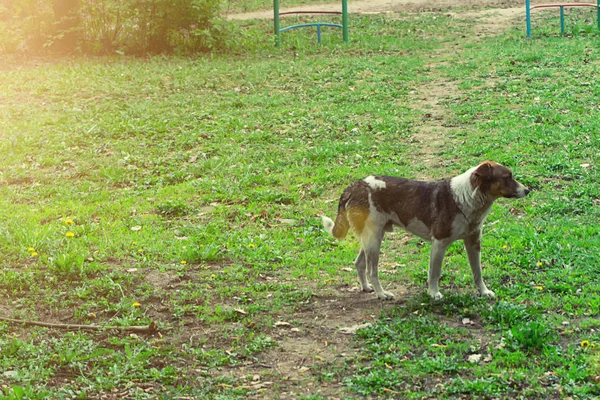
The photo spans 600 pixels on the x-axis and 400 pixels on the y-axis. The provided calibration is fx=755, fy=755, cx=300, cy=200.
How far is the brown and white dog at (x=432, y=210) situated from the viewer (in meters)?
6.19

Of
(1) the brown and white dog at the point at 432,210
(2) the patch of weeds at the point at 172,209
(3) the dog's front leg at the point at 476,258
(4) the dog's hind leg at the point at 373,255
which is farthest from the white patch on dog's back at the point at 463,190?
(2) the patch of weeds at the point at 172,209

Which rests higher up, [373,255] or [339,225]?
[339,225]

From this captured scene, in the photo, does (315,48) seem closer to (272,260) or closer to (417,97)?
(417,97)

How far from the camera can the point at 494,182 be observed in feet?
20.2

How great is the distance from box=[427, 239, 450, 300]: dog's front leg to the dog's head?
562mm

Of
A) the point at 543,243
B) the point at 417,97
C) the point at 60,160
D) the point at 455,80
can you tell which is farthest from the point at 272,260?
the point at 455,80

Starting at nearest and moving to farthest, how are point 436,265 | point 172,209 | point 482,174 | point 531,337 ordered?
point 531,337 → point 482,174 → point 436,265 → point 172,209

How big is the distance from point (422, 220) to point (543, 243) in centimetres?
164

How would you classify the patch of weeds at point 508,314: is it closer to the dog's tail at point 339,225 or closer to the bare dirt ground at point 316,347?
the bare dirt ground at point 316,347

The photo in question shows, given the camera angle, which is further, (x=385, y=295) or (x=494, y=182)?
(x=385, y=295)

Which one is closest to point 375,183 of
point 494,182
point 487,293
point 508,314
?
point 494,182

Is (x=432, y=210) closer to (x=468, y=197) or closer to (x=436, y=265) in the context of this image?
(x=468, y=197)

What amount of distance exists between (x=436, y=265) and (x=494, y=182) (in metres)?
0.84

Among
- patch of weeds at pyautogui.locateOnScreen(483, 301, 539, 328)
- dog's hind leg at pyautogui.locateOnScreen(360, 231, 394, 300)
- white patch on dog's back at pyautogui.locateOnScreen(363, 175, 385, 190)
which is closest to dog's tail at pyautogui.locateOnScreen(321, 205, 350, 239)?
dog's hind leg at pyautogui.locateOnScreen(360, 231, 394, 300)
